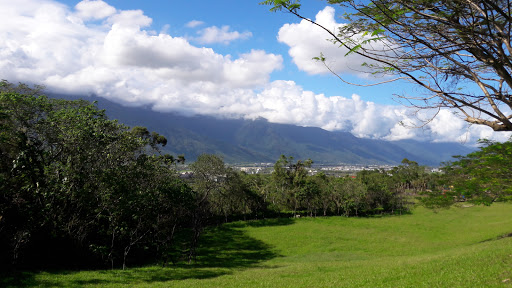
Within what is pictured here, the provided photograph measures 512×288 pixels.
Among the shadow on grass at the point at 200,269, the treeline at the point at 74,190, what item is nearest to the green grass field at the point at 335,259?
the shadow on grass at the point at 200,269

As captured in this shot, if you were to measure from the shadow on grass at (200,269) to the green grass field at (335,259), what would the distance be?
0.04 metres

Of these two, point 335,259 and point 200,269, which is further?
point 335,259

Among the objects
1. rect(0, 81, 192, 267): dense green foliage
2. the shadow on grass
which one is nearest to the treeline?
rect(0, 81, 192, 267): dense green foliage

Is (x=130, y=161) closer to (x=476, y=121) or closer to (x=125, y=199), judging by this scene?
(x=125, y=199)

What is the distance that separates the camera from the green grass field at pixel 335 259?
11008 millimetres

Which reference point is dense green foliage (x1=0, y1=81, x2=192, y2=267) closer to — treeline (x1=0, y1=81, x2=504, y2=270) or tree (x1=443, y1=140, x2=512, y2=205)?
treeline (x1=0, y1=81, x2=504, y2=270)

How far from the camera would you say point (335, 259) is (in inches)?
846

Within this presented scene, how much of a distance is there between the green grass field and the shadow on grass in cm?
4

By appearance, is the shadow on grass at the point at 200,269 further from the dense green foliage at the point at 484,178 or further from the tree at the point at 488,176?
the tree at the point at 488,176

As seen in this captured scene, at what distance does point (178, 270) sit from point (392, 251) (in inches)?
751

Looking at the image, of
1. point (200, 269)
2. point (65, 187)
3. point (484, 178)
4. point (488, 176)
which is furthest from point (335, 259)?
point (65, 187)

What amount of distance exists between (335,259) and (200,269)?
436 inches

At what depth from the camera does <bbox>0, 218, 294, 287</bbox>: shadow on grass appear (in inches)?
451

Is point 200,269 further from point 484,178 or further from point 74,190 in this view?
point 484,178
